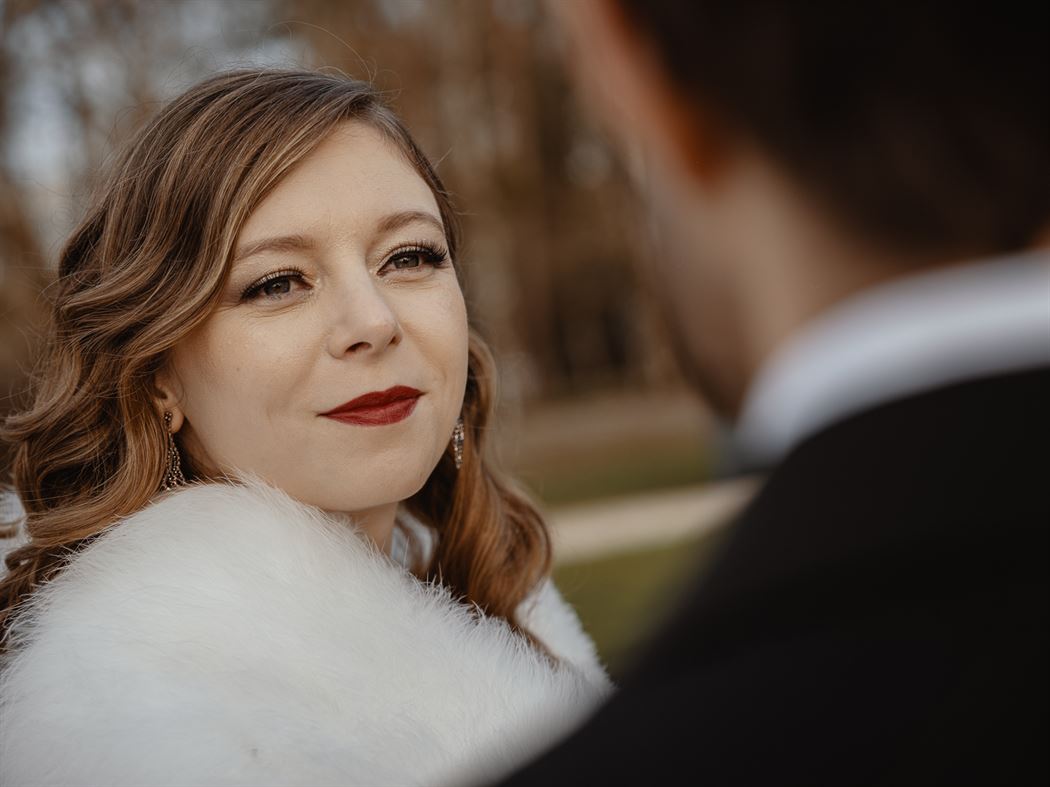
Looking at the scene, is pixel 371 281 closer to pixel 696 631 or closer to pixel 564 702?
pixel 564 702

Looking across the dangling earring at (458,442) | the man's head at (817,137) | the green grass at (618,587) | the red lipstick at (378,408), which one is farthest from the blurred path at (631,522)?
the man's head at (817,137)

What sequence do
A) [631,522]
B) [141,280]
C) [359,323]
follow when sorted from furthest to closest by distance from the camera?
[631,522]
[141,280]
[359,323]

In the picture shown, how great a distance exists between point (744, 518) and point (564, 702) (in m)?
1.09

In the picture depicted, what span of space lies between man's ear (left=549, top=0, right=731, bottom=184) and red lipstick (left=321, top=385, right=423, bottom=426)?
1134mm

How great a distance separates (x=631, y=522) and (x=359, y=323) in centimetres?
916

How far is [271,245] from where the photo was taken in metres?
1.91

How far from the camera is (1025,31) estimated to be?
2.50 feet

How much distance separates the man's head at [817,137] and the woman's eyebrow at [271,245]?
1.11 m

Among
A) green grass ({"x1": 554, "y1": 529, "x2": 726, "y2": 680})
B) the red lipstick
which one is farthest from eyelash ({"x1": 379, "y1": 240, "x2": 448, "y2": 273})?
green grass ({"x1": 554, "y1": 529, "x2": 726, "y2": 680})

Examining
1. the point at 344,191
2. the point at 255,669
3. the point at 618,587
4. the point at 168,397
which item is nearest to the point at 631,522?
the point at 618,587

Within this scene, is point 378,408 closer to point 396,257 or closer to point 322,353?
point 322,353

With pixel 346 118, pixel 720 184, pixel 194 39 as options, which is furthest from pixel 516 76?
pixel 720 184

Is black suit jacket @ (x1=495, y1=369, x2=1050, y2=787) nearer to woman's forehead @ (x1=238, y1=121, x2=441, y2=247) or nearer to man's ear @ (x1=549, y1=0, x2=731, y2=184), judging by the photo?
man's ear @ (x1=549, y1=0, x2=731, y2=184)

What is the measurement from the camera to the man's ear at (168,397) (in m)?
2.07
